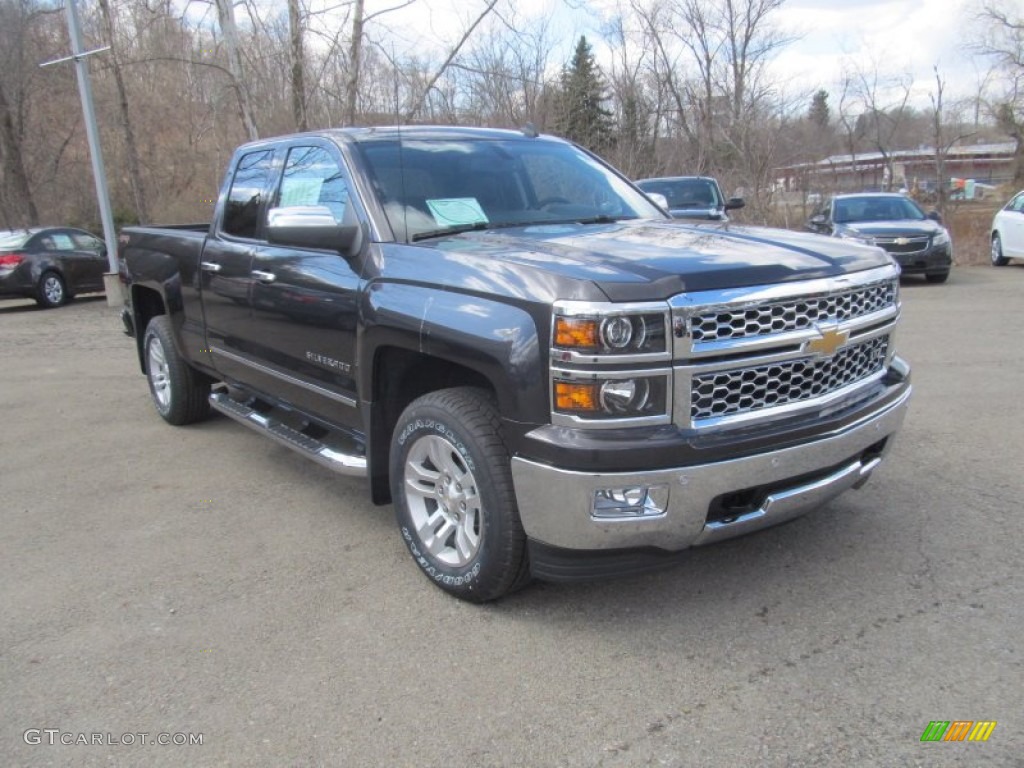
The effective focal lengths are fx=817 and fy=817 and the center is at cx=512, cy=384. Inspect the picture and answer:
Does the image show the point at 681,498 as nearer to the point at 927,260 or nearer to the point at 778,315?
the point at 778,315

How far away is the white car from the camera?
1582cm

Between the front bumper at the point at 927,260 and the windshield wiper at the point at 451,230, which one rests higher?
the windshield wiper at the point at 451,230

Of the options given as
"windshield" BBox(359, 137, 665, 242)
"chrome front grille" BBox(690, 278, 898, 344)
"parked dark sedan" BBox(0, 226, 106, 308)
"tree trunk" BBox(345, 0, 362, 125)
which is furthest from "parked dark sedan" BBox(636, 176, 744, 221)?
"parked dark sedan" BBox(0, 226, 106, 308)

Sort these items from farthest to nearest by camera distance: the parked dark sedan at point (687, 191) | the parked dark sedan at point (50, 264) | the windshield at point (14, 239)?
1. the windshield at point (14, 239)
2. the parked dark sedan at point (50, 264)
3. the parked dark sedan at point (687, 191)

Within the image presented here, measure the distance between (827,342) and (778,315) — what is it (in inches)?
10.9

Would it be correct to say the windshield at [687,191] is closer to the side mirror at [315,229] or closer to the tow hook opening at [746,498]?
the side mirror at [315,229]

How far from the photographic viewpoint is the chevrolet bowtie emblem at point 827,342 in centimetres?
300

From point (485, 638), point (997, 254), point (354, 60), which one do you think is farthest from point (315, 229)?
point (997, 254)

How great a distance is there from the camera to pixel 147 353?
6.61m

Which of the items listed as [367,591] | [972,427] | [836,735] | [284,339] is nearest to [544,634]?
[367,591]

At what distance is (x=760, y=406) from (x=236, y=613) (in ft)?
7.45

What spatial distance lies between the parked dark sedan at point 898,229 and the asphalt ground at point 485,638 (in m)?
9.75

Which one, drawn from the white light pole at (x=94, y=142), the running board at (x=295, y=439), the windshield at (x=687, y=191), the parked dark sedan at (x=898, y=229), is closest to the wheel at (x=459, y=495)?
the running board at (x=295, y=439)

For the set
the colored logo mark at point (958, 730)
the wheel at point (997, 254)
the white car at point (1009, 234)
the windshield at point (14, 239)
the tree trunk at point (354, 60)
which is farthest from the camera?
the wheel at point (997, 254)
